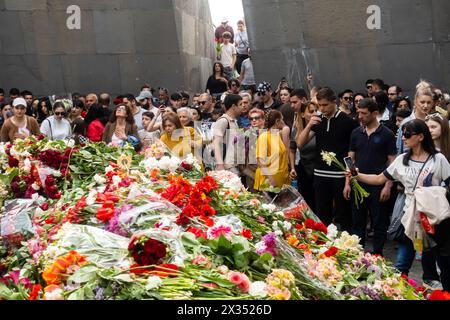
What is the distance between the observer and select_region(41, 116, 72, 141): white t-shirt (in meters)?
13.6

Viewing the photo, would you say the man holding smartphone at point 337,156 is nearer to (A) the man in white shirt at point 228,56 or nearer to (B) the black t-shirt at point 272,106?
(B) the black t-shirt at point 272,106

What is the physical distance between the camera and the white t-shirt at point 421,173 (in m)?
8.33

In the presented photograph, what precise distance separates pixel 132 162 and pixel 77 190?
1.03 metres

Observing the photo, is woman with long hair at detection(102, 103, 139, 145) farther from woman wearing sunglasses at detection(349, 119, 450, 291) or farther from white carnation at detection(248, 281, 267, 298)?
white carnation at detection(248, 281, 267, 298)

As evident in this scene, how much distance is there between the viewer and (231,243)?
5.33m

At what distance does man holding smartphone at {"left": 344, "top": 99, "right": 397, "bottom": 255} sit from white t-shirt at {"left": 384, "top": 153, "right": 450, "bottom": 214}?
1.26m

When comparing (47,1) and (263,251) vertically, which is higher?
(47,1)

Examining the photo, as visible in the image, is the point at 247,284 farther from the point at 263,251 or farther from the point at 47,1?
the point at 47,1

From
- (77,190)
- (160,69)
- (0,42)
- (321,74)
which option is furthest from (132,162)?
(0,42)

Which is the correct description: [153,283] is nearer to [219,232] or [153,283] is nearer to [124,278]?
[124,278]

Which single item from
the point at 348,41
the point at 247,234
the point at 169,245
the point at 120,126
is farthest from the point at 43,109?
the point at 169,245

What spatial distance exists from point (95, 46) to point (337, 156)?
8798 mm

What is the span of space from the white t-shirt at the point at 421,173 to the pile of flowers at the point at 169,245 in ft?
4.51

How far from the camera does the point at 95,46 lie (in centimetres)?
1820
